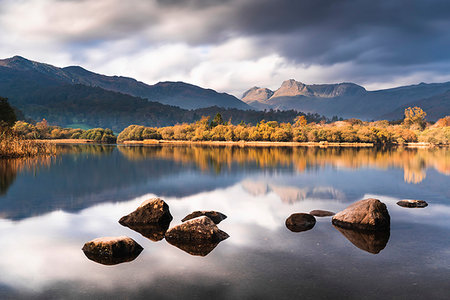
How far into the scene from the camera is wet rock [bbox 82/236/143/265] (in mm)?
11810

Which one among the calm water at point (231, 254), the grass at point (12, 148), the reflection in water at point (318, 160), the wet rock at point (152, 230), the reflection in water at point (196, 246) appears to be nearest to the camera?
the calm water at point (231, 254)

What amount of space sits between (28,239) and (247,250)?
9.30 m

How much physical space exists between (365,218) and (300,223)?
3.08m

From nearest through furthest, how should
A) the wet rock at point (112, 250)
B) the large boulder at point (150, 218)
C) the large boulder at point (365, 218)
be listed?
the wet rock at point (112, 250) → the large boulder at point (365, 218) → the large boulder at point (150, 218)

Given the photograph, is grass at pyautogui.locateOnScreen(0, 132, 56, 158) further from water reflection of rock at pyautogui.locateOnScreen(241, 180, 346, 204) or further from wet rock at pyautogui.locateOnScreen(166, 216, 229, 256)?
wet rock at pyautogui.locateOnScreen(166, 216, 229, 256)

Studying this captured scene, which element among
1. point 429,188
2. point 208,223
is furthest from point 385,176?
point 208,223

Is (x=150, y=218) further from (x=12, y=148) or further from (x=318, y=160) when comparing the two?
(x=318, y=160)

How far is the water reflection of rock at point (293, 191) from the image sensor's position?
2552 centimetres

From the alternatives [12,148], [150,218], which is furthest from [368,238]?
[12,148]

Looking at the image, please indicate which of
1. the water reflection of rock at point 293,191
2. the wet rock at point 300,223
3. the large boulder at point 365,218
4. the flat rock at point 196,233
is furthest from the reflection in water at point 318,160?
the flat rock at point 196,233

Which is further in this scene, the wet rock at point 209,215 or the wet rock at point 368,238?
the wet rock at point 209,215

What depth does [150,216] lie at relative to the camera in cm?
1673

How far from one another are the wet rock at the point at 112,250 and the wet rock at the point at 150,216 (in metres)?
4.09

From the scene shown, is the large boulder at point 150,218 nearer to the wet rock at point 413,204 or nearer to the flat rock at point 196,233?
the flat rock at point 196,233
